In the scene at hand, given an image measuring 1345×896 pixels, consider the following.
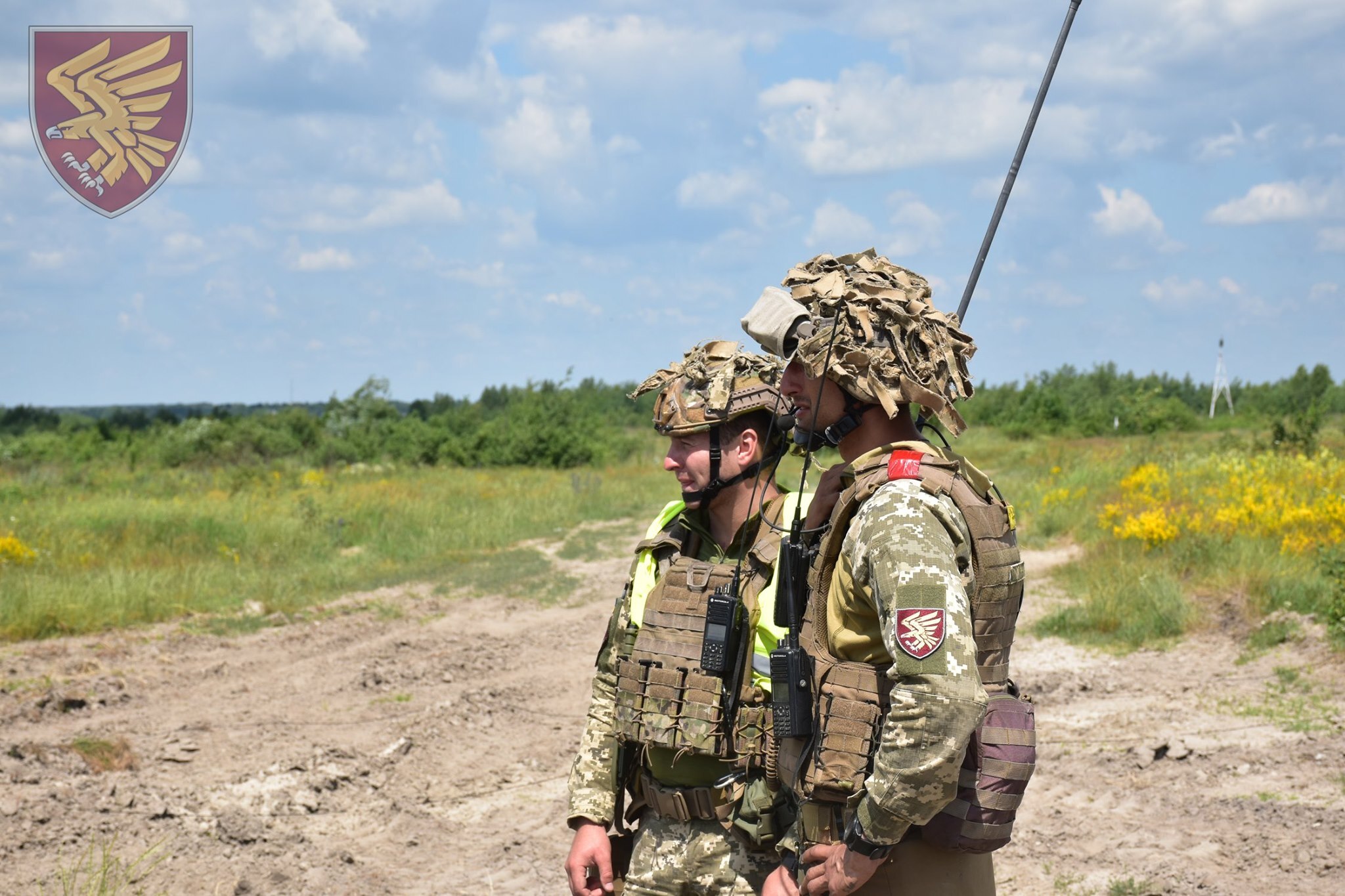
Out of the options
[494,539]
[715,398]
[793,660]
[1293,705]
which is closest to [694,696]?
[793,660]

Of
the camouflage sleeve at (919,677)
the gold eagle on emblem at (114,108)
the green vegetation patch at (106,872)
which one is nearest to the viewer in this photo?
the camouflage sleeve at (919,677)

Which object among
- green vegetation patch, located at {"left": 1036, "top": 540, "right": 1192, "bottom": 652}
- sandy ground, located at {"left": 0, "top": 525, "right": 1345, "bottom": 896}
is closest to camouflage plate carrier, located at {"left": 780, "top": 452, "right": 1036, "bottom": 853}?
sandy ground, located at {"left": 0, "top": 525, "right": 1345, "bottom": 896}

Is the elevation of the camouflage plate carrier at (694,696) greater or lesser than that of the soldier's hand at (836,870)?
greater

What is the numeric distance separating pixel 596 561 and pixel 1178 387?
70.9 m

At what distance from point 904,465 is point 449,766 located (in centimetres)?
523

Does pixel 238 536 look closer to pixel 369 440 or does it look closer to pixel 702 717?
pixel 702 717

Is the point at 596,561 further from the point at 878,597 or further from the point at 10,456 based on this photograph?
the point at 10,456

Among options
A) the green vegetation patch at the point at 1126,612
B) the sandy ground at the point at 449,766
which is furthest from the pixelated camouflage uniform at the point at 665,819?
the green vegetation patch at the point at 1126,612

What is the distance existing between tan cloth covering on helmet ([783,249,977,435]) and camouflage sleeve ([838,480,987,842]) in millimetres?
324

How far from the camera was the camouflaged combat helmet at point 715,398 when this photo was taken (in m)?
3.13

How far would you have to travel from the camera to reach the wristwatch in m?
2.10

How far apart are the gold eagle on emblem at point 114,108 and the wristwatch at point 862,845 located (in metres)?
4.98

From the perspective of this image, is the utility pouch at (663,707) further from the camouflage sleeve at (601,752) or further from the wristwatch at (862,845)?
the wristwatch at (862,845)

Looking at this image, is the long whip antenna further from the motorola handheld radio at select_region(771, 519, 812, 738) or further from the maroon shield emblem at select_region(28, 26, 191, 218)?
the maroon shield emblem at select_region(28, 26, 191, 218)
